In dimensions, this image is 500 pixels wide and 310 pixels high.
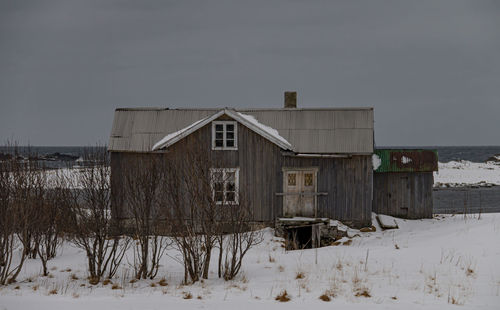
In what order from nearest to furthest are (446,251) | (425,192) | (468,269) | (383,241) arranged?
(468,269) → (446,251) → (383,241) → (425,192)

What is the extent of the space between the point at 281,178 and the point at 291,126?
285cm

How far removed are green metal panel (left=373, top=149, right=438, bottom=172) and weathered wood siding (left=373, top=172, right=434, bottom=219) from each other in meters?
0.51

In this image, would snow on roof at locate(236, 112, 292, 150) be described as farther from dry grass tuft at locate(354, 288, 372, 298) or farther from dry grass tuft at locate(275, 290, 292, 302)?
dry grass tuft at locate(275, 290, 292, 302)

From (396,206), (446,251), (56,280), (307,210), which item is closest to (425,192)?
(396,206)

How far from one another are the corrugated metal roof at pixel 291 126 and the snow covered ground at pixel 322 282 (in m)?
5.78

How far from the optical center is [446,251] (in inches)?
633

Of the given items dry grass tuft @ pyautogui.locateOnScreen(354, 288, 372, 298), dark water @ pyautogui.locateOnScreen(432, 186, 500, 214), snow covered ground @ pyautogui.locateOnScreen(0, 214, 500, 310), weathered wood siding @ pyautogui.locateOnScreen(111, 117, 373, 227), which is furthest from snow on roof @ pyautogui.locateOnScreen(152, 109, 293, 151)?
dark water @ pyautogui.locateOnScreen(432, 186, 500, 214)

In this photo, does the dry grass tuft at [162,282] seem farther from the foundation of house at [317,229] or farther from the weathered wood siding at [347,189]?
the weathered wood siding at [347,189]

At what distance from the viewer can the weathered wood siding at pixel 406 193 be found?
2581cm

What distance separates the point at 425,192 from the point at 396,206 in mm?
1712

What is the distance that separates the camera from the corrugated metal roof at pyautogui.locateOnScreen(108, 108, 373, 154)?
75.2ft

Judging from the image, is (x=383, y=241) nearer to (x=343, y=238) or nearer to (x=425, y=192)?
(x=343, y=238)

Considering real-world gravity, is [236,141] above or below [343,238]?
above

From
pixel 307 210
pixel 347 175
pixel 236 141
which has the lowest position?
pixel 307 210
